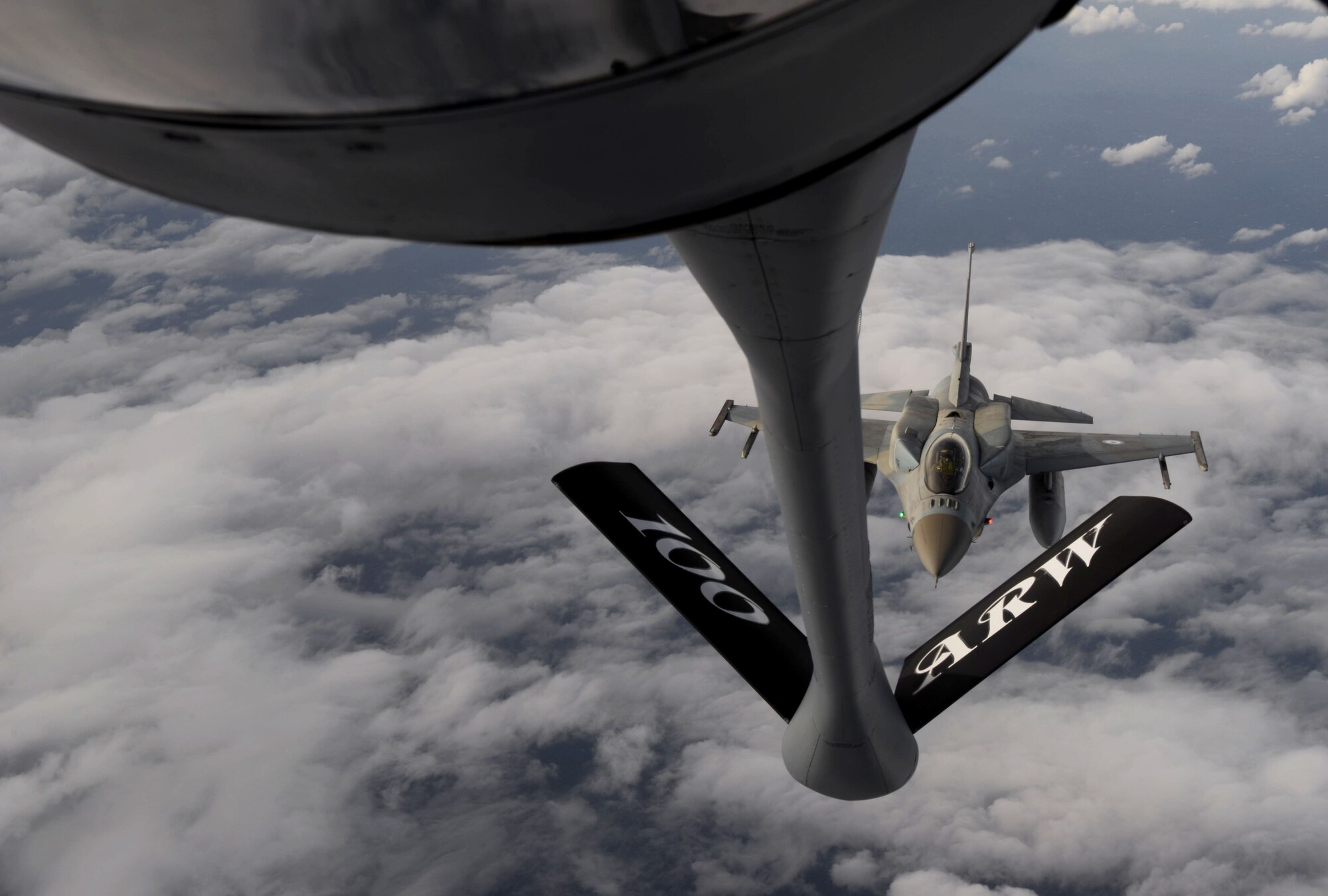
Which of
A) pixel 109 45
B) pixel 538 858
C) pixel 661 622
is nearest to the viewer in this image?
pixel 109 45

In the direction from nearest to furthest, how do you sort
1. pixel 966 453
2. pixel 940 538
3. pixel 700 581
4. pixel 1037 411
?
1. pixel 700 581
2. pixel 940 538
3. pixel 966 453
4. pixel 1037 411

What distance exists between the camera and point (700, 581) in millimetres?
9320

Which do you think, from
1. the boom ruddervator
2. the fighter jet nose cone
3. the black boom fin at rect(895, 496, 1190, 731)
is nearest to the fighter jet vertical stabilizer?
the fighter jet nose cone

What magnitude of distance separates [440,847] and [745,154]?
140031mm

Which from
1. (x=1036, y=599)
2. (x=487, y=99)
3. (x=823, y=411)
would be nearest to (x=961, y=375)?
(x=1036, y=599)

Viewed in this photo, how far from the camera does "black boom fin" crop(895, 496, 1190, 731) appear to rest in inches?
343

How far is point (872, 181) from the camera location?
9.70 ft

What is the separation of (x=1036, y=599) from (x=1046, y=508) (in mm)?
14754

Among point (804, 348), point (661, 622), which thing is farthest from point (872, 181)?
point (661, 622)

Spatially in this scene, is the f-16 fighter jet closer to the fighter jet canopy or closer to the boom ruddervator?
the boom ruddervator

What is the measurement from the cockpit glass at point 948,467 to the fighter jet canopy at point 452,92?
1932 centimetres

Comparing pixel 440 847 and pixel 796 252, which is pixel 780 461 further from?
pixel 440 847

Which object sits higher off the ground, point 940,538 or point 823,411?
point 823,411

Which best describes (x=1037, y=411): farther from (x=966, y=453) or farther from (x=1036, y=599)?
(x=1036, y=599)
